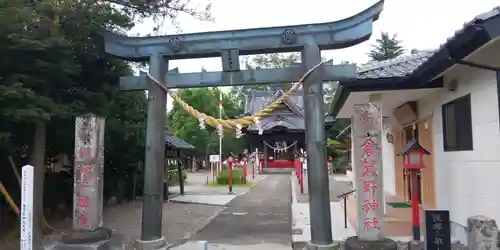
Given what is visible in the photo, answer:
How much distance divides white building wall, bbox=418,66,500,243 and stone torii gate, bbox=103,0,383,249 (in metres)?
2.02

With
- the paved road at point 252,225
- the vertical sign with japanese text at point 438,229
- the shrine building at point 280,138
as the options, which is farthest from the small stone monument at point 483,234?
the shrine building at point 280,138

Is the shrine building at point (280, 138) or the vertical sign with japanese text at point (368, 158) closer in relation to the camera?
the vertical sign with japanese text at point (368, 158)

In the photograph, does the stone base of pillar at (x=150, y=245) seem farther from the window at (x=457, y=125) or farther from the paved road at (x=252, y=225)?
the window at (x=457, y=125)

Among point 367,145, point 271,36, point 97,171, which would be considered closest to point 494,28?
point 367,145

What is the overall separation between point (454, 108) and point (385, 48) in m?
36.0

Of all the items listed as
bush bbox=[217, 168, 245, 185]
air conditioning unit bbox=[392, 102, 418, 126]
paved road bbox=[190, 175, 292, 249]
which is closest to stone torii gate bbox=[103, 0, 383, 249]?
paved road bbox=[190, 175, 292, 249]

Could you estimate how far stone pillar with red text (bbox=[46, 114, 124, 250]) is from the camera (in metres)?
7.20

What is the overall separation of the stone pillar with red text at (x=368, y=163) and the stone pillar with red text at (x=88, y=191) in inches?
171

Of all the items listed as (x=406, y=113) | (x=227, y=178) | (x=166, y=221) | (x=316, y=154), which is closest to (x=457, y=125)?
(x=316, y=154)

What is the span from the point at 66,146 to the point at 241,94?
158ft

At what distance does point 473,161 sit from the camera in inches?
274

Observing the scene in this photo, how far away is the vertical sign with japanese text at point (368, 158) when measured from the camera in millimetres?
6488

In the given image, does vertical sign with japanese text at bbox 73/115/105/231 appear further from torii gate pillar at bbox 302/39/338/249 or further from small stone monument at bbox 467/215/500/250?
small stone monument at bbox 467/215/500/250

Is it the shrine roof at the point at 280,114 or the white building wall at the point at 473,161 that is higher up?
the shrine roof at the point at 280,114
